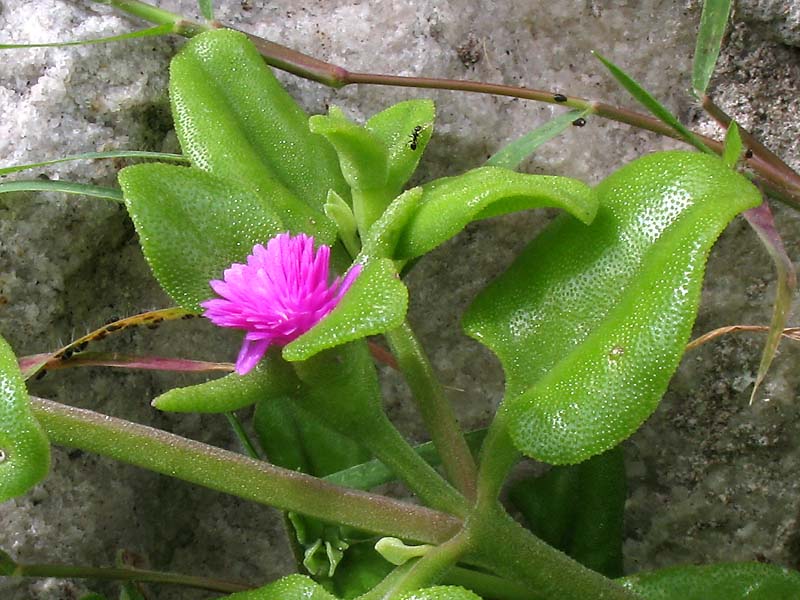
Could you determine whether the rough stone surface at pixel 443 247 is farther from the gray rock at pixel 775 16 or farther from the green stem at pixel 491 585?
the green stem at pixel 491 585

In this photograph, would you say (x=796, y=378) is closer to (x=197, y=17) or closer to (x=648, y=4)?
(x=648, y=4)

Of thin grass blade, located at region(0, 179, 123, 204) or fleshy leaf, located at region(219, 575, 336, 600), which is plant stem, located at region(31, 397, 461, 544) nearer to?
fleshy leaf, located at region(219, 575, 336, 600)

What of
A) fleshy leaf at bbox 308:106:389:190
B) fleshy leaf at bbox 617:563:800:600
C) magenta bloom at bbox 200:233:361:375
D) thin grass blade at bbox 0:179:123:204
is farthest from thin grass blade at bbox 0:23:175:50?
fleshy leaf at bbox 617:563:800:600

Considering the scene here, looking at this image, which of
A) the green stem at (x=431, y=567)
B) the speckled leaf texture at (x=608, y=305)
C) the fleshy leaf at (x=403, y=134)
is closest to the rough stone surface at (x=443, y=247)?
the fleshy leaf at (x=403, y=134)

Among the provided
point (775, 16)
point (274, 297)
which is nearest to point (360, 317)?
point (274, 297)

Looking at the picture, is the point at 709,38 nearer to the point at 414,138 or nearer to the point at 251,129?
the point at 414,138

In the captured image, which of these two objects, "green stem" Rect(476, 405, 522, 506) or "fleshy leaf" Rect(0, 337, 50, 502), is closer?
"fleshy leaf" Rect(0, 337, 50, 502)
